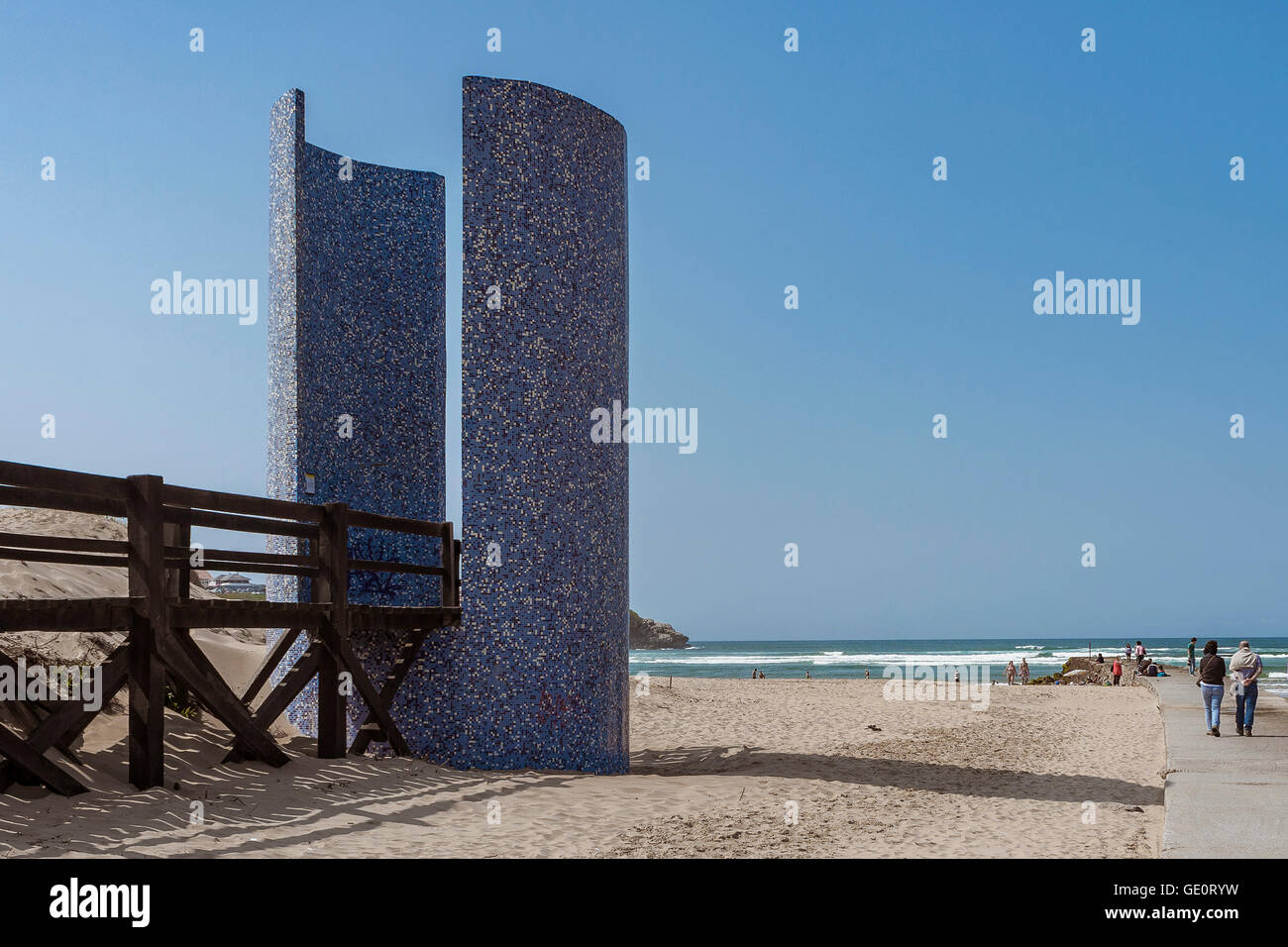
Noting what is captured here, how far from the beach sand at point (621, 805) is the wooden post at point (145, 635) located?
0.22 m

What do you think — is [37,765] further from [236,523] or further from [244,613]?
[236,523]

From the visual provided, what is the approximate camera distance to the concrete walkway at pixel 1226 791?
6.77 metres

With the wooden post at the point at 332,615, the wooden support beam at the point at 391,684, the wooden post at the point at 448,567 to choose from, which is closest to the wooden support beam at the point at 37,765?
the wooden post at the point at 332,615

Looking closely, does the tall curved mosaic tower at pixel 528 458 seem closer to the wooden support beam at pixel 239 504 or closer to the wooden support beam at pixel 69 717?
the wooden support beam at pixel 239 504

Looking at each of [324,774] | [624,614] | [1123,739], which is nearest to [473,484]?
[624,614]

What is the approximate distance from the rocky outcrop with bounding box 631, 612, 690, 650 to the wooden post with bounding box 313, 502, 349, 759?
324ft

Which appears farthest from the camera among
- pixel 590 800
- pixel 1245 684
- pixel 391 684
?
pixel 1245 684

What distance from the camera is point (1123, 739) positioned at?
1662 cm

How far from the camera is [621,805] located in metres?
8.46

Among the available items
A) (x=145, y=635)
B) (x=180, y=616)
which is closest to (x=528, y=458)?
(x=180, y=616)

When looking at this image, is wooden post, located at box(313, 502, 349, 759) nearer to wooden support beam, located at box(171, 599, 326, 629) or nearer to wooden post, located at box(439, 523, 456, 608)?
wooden support beam, located at box(171, 599, 326, 629)

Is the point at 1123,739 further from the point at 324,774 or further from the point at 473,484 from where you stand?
the point at 324,774

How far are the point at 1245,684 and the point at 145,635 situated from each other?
12425 millimetres
